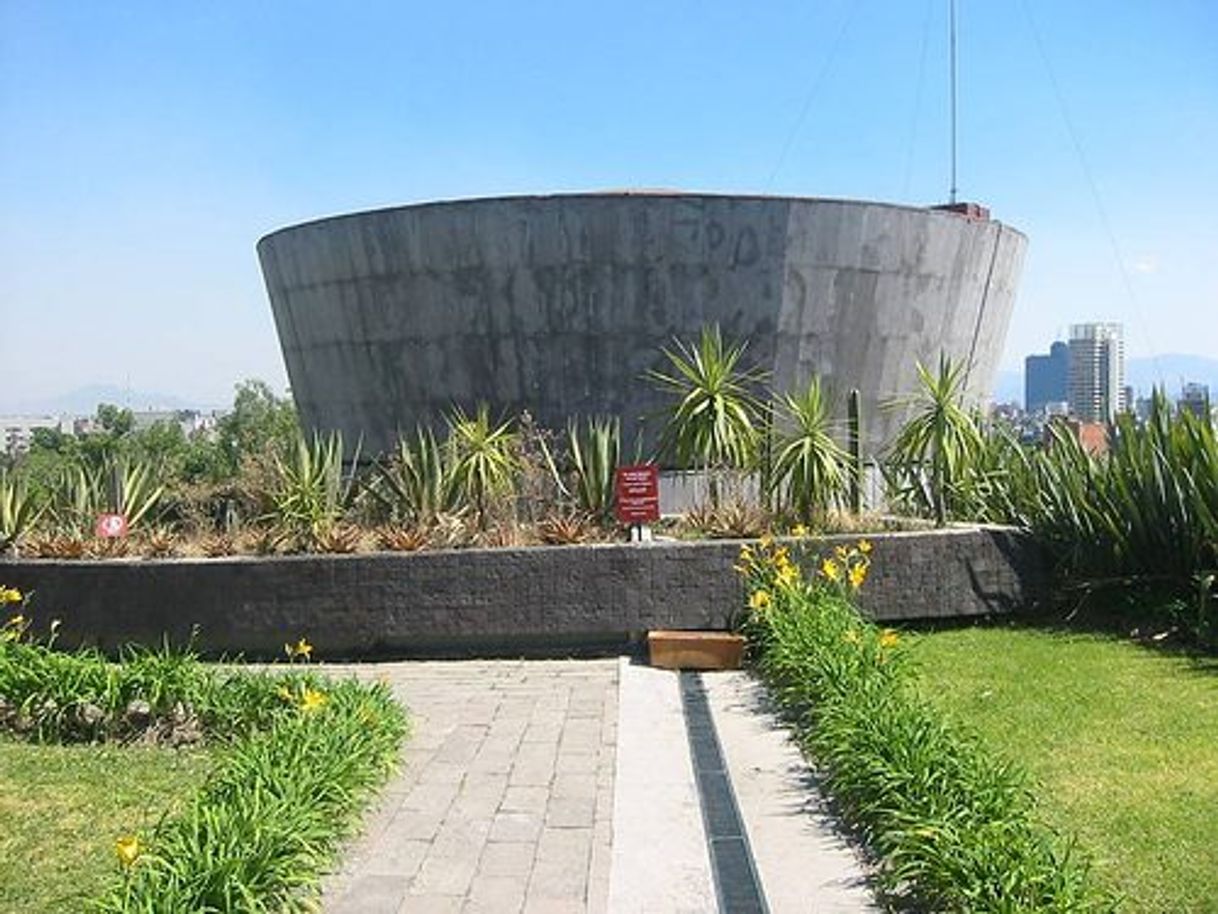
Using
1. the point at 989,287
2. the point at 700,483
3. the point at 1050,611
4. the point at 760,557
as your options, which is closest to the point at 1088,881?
the point at 760,557

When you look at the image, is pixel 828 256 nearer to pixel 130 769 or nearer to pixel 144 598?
pixel 144 598

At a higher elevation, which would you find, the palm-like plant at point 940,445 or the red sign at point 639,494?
the palm-like plant at point 940,445

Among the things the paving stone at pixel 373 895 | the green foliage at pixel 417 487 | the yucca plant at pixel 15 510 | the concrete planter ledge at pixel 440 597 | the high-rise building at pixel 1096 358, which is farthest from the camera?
the high-rise building at pixel 1096 358

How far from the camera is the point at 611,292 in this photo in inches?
690

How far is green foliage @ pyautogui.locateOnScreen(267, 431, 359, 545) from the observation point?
384 inches

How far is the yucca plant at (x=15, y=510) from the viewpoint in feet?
33.9

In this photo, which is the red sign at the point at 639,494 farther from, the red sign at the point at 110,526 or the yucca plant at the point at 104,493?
the yucca plant at the point at 104,493

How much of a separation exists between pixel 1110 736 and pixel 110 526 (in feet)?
26.0

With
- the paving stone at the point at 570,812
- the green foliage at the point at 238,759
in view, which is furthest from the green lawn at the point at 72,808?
the paving stone at the point at 570,812

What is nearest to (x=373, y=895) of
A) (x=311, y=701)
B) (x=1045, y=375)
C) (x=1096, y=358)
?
(x=311, y=701)

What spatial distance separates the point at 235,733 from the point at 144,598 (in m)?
3.60

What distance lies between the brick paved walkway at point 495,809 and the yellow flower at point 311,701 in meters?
0.53

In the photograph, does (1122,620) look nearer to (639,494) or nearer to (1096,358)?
(639,494)

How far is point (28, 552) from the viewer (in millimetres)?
9984
